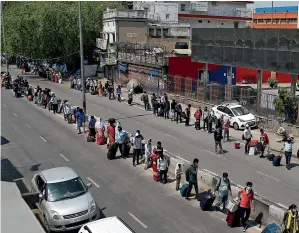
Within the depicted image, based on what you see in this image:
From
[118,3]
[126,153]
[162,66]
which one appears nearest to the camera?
[126,153]

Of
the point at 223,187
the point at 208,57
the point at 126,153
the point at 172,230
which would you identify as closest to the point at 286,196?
the point at 223,187

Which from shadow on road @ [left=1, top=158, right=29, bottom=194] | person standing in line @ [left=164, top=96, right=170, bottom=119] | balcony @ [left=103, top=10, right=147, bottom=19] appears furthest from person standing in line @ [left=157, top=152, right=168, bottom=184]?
balcony @ [left=103, top=10, right=147, bottom=19]

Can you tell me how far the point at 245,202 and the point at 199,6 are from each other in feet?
199

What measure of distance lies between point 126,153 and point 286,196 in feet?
25.1

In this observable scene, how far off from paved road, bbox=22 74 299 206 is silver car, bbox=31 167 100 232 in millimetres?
6656

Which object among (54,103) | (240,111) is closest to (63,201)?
(240,111)

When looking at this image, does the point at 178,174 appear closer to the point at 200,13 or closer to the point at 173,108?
the point at 173,108

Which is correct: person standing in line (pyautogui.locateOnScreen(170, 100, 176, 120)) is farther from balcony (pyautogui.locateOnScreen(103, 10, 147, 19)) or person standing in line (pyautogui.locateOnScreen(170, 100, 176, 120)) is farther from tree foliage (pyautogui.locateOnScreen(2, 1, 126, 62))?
tree foliage (pyautogui.locateOnScreen(2, 1, 126, 62))

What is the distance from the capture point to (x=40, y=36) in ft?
174

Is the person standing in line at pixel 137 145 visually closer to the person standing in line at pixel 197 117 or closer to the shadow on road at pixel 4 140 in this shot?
the person standing in line at pixel 197 117

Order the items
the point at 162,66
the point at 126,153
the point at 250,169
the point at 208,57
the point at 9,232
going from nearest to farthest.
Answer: the point at 9,232, the point at 250,169, the point at 126,153, the point at 208,57, the point at 162,66

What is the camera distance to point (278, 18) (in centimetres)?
8712

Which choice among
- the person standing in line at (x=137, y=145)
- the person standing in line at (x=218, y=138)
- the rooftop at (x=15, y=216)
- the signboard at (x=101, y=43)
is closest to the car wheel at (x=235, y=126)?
the person standing in line at (x=218, y=138)

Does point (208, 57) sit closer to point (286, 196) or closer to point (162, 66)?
point (162, 66)
